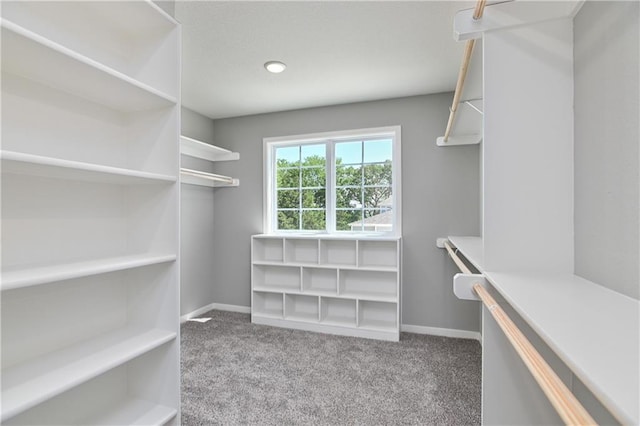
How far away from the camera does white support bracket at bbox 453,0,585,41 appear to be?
110cm

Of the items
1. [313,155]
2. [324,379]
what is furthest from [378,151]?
[324,379]

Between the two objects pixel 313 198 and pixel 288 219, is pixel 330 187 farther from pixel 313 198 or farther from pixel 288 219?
pixel 288 219

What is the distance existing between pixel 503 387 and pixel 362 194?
2.30 m

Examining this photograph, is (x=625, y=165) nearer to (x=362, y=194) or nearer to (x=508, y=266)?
(x=508, y=266)

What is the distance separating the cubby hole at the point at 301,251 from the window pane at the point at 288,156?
94 centimetres

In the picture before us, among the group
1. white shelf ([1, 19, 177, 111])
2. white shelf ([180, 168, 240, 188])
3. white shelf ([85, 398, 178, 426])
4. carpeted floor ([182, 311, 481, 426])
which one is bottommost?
carpeted floor ([182, 311, 481, 426])

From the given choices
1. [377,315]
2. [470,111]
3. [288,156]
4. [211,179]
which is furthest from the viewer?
[288,156]

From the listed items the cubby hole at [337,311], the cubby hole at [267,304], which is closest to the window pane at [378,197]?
the cubby hole at [337,311]

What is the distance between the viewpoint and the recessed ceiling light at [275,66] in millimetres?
2352

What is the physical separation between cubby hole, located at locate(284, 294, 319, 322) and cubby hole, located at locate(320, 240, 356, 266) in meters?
0.45

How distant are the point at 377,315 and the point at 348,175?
1.51 m

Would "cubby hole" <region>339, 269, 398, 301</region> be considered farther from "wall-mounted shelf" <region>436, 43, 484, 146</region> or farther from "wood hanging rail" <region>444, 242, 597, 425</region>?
"wood hanging rail" <region>444, 242, 597, 425</region>

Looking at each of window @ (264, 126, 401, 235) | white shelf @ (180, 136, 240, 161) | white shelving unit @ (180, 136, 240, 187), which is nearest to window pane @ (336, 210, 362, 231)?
window @ (264, 126, 401, 235)

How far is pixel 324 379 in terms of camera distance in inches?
84.6
